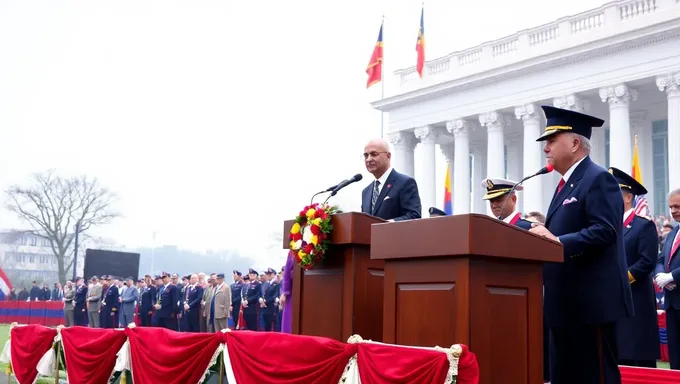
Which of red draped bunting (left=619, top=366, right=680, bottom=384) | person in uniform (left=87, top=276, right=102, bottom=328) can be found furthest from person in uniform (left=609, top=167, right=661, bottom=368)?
person in uniform (left=87, top=276, right=102, bottom=328)

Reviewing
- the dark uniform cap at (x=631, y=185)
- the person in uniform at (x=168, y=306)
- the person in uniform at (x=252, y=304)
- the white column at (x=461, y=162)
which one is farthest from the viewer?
the white column at (x=461, y=162)

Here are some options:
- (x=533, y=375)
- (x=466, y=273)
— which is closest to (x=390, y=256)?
(x=466, y=273)

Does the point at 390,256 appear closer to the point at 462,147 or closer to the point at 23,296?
the point at 462,147

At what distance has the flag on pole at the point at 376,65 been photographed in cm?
2878

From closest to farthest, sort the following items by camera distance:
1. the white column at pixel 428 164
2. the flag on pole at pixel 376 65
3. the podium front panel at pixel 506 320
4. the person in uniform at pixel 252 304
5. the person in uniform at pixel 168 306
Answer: the podium front panel at pixel 506 320
the person in uniform at pixel 252 304
the person in uniform at pixel 168 306
the flag on pole at pixel 376 65
the white column at pixel 428 164

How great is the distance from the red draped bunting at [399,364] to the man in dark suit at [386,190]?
1876 millimetres

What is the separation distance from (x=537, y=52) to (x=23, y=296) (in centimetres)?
2723

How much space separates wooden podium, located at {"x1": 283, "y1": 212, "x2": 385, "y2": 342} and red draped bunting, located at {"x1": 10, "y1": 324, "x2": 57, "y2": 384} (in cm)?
389

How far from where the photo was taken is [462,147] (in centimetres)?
2975

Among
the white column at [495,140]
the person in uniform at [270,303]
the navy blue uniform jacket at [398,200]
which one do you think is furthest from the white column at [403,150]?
the navy blue uniform jacket at [398,200]

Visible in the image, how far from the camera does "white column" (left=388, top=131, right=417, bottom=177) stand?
105ft

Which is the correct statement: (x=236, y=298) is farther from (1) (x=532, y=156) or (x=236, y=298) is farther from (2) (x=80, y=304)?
(1) (x=532, y=156)

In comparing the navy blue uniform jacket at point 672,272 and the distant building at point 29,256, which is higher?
the distant building at point 29,256

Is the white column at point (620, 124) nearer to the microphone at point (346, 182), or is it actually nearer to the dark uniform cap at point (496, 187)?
the dark uniform cap at point (496, 187)
